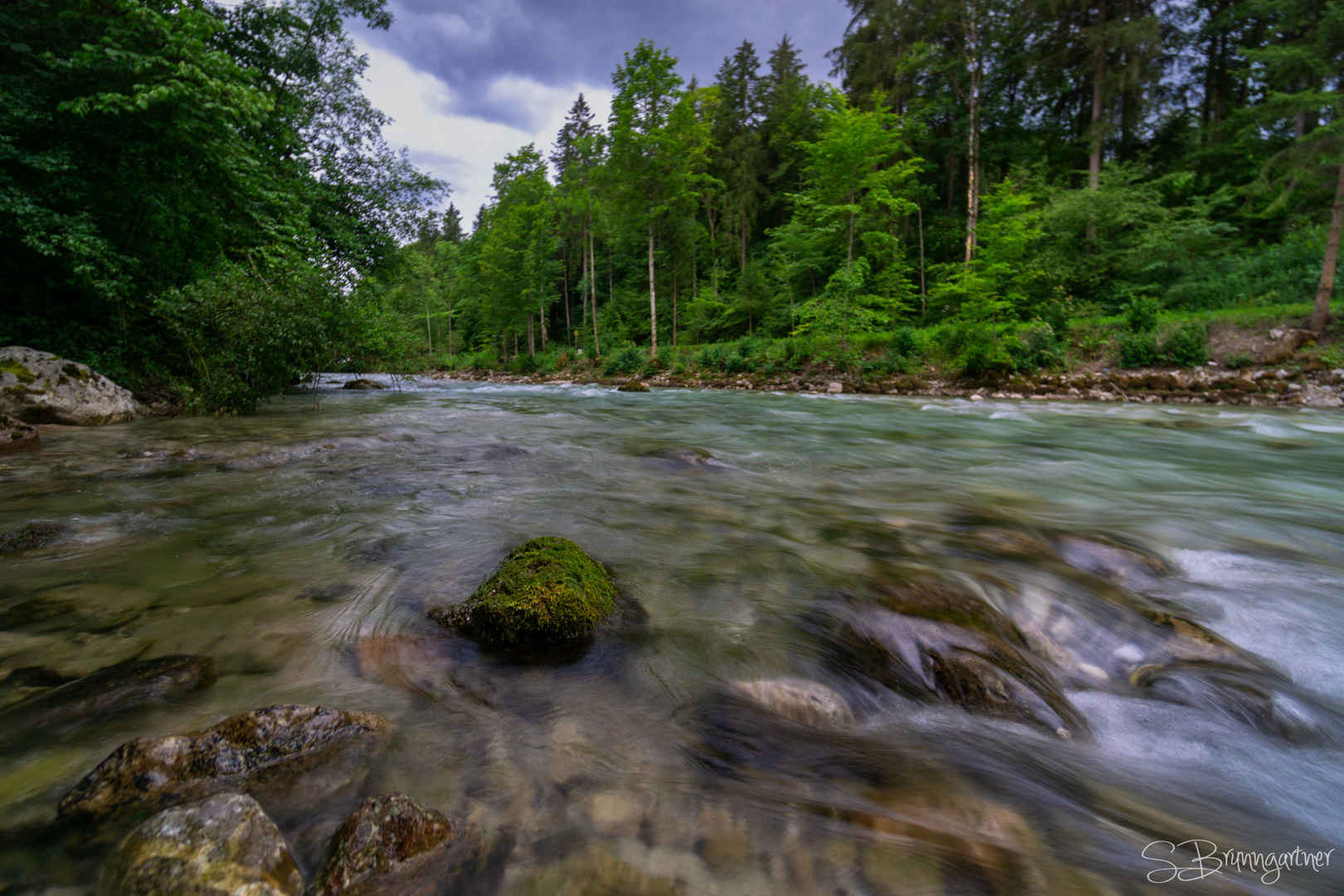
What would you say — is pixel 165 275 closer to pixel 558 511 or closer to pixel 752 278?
pixel 558 511

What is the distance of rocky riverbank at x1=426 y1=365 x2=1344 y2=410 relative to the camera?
432 inches

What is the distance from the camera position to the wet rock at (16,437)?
19.3 ft

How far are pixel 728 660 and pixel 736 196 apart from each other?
34941mm

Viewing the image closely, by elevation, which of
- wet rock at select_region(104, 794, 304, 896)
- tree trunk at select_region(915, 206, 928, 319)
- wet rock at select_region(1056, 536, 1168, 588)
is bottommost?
wet rock at select_region(1056, 536, 1168, 588)

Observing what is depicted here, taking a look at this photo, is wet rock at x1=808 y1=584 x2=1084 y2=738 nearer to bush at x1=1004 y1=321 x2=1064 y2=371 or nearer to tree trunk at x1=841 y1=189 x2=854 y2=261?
bush at x1=1004 y1=321 x2=1064 y2=371

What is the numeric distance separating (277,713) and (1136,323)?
730 inches

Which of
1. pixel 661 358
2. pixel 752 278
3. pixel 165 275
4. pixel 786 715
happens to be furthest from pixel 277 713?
pixel 752 278

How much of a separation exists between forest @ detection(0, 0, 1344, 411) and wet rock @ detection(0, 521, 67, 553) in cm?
685

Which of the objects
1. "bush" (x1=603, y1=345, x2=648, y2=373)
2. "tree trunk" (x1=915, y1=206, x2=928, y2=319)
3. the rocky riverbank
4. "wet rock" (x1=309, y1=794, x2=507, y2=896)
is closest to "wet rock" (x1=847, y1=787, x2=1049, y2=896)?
"wet rock" (x1=309, y1=794, x2=507, y2=896)

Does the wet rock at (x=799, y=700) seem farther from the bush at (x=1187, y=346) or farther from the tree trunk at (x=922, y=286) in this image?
the tree trunk at (x=922, y=286)

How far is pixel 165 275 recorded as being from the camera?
1023cm

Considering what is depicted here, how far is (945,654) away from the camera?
2.42m

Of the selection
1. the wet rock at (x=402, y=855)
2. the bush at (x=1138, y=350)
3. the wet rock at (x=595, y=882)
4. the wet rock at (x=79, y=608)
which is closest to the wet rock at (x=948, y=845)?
the wet rock at (x=595, y=882)

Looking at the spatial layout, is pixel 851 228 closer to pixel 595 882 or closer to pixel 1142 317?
pixel 1142 317
